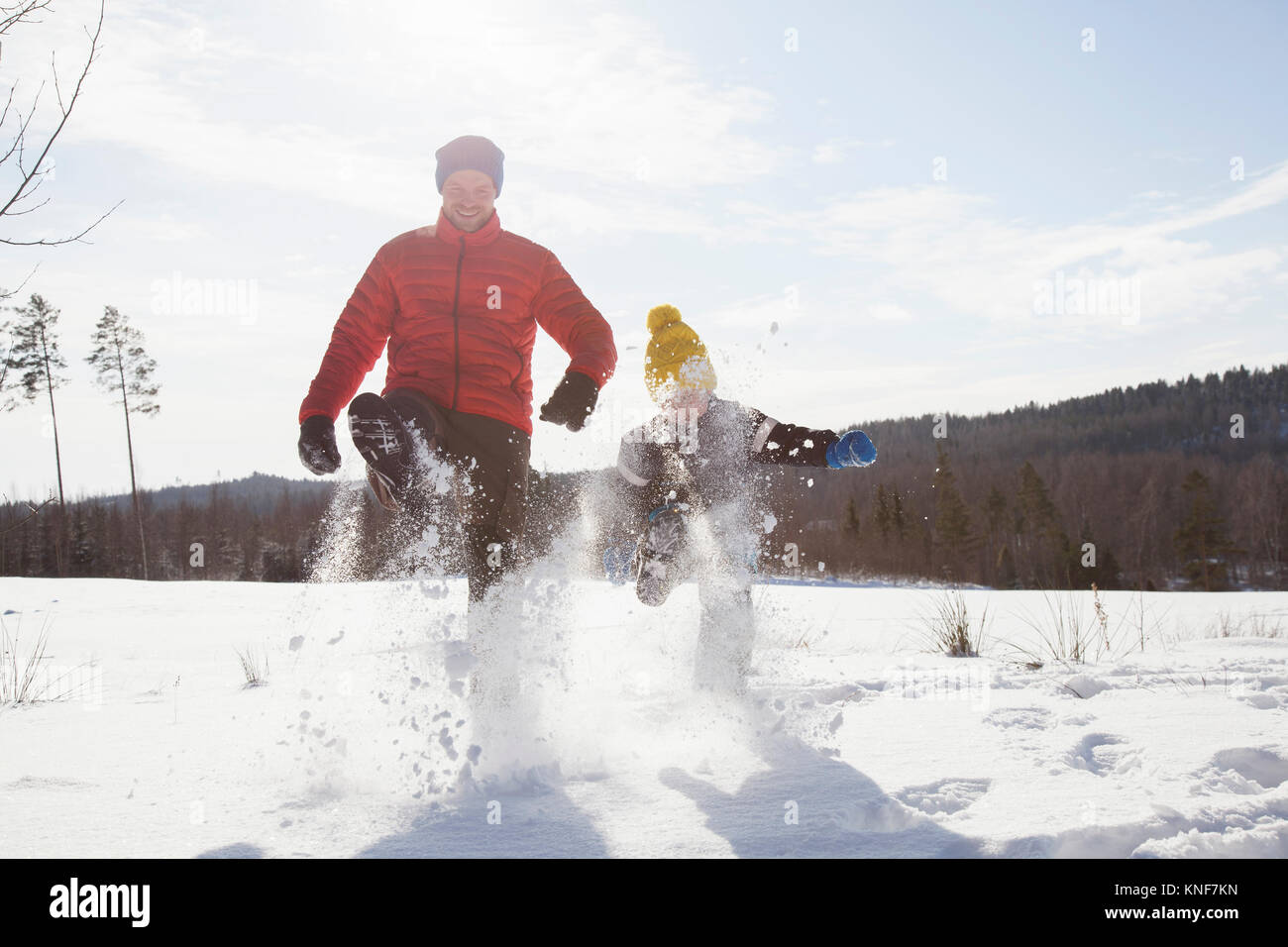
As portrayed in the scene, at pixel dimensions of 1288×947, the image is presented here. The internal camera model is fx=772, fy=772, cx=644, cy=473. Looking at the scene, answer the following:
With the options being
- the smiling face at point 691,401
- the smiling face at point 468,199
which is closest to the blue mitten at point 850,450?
the smiling face at point 691,401

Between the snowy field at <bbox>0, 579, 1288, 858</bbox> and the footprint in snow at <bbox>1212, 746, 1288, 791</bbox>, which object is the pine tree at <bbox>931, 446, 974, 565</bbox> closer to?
the snowy field at <bbox>0, 579, 1288, 858</bbox>

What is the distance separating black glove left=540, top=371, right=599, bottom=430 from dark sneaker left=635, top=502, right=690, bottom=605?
23.5 inches

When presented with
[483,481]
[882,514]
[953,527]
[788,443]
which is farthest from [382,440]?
[953,527]

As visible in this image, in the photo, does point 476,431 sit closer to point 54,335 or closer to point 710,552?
point 710,552

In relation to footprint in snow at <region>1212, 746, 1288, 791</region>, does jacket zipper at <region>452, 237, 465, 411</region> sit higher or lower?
higher

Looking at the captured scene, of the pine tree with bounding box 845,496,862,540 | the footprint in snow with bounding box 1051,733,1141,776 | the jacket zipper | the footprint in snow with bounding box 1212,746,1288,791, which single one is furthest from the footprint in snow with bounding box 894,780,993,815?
the pine tree with bounding box 845,496,862,540

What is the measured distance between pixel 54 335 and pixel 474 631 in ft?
107

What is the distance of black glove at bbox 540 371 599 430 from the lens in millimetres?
2783

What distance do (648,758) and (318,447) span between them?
1.49m

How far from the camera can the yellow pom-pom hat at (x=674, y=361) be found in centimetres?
347

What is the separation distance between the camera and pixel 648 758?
237 centimetres

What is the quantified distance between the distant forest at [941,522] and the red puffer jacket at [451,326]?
1.57ft

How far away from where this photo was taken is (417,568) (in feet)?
8.38

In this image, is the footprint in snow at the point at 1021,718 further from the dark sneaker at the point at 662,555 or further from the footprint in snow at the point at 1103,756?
the dark sneaker at the point at 662,555
